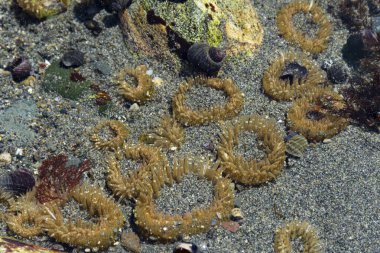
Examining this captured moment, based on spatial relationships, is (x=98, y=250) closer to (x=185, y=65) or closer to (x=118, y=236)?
(x=118, y=236)

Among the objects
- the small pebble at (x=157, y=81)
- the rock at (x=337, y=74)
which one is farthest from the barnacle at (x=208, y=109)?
the rock at (x=337, y=74)

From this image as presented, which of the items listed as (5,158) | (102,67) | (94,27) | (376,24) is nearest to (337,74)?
(376,24)

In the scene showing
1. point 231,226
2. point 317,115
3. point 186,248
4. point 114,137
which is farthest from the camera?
point 317,115

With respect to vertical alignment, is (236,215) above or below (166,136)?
below

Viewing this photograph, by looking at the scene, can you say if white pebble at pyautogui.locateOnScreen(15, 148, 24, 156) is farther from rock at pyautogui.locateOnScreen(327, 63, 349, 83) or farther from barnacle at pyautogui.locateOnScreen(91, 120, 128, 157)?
rock at pyautogui.locateOnScreen(327, 63, 349, 83)

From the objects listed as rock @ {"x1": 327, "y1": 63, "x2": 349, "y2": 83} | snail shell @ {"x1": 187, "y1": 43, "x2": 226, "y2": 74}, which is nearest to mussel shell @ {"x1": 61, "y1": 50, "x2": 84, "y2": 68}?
snail shell @ {"x1": 187, "y1": 43, "x2": 226, "y2": 74}

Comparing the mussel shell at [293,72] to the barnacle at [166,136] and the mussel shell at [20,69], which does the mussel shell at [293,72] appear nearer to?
the barnacle at [166,136]

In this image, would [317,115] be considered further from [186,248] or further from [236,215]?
[186,248]

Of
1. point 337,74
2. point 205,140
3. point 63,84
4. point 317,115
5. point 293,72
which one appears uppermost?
point 337,74
